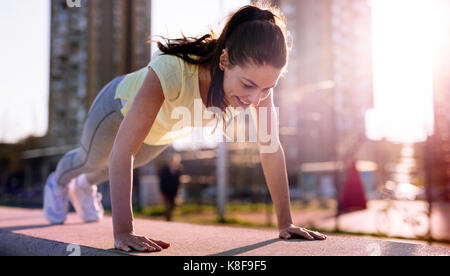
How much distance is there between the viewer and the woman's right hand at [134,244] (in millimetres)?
1404

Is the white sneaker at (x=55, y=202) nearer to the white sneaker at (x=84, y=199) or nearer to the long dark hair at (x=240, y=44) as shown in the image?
the white sneaker at (x=84, y=199)

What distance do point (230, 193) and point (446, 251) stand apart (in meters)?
15.0

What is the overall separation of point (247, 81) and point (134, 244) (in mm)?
737

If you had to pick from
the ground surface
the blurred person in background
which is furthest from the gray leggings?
the blurred person in background

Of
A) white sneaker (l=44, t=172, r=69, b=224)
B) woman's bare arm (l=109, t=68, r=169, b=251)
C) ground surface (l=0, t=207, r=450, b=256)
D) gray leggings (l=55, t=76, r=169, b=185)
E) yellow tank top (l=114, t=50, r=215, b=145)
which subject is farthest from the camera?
white sneaker (l=44, t=172, r=69, b=224)

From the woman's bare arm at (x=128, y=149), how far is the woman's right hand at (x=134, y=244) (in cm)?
1

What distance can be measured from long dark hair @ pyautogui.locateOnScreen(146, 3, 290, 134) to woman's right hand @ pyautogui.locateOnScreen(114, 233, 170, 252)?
0.68 m

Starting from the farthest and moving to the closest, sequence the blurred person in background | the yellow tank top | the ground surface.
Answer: the blurred person in background → the yellow tank top → the ground surface

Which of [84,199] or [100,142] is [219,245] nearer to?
[100,142]

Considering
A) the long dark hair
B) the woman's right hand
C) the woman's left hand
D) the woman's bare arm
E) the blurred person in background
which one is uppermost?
the long dark hair

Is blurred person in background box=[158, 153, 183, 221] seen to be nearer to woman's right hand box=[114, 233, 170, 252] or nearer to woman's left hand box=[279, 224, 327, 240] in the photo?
woman's left hand box=[279, 224, 327, 240]

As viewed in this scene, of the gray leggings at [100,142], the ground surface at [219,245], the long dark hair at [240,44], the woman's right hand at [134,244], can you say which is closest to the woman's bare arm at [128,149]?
the woman's right hand at [134,244]

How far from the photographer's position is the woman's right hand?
1404 mm

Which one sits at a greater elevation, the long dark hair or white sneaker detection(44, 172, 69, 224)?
the long dark hair
